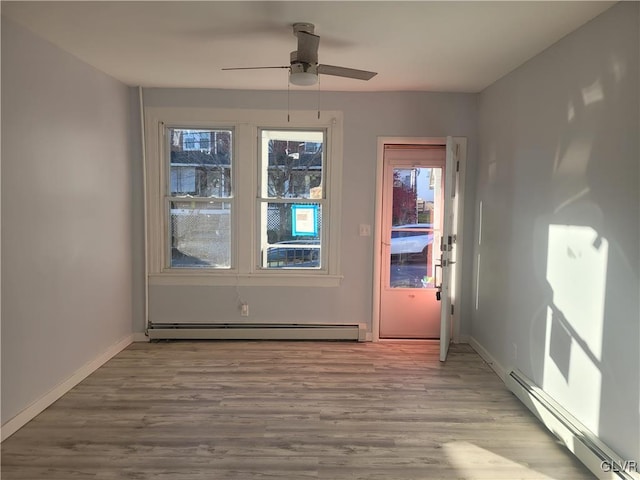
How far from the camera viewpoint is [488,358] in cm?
416

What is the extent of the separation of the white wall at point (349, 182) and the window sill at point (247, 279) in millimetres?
54

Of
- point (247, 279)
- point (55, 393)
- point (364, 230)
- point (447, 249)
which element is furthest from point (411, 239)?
point (55, 393)

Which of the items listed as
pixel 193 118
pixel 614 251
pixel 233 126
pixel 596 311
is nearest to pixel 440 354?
pixel 596 311

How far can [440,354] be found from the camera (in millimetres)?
4227

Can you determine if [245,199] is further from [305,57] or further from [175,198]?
[305,57]

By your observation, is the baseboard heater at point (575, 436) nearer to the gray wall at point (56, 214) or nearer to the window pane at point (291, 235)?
the window pane at point (291, 235)

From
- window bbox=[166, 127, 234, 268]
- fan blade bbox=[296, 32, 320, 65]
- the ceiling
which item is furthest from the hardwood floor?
the ceiling

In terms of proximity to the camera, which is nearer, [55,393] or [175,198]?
[55,393]

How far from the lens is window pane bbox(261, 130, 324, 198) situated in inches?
188

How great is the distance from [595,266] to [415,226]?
234 centimetres

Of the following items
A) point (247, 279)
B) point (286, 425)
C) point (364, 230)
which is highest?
point (364, 230)

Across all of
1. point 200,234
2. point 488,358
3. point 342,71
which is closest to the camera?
point 342,71

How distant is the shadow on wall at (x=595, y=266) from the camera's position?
2.31 metres

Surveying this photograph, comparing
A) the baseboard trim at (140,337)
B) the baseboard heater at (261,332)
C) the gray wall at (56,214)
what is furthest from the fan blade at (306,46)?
the baseboard trim at (140,337)
